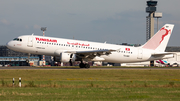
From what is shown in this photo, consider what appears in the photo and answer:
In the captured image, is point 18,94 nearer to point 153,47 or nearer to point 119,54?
point 119,54

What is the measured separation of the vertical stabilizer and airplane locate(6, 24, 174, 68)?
88cm

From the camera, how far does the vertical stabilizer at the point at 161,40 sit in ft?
174

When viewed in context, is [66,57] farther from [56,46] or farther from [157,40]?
[157,40]

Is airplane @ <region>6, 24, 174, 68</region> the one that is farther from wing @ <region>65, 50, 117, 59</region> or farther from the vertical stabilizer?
the vertical stabilizer

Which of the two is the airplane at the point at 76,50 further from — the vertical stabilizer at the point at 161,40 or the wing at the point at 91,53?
the vertical stabilizer at the point at 161,40

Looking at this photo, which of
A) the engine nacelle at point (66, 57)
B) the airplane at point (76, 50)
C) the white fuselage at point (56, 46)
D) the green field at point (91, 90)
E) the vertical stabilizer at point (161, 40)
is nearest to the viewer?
the green field at point (91, 90)

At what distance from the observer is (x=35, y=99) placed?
53.7 feet

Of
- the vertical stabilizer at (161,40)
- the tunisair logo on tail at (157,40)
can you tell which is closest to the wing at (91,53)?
the tunisair logo on tail at (157,40)

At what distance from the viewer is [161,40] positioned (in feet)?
176

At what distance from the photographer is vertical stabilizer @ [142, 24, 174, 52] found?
53.2 meters

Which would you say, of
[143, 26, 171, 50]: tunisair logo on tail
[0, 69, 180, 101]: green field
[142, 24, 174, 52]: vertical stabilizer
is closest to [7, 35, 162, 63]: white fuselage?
[143, 26, 171, 50]: tunisair logo on tail

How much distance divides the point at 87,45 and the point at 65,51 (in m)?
4.71

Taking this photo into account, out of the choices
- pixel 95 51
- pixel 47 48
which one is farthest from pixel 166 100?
pixel 47 48

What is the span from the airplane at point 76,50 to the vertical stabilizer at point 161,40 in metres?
0.88
